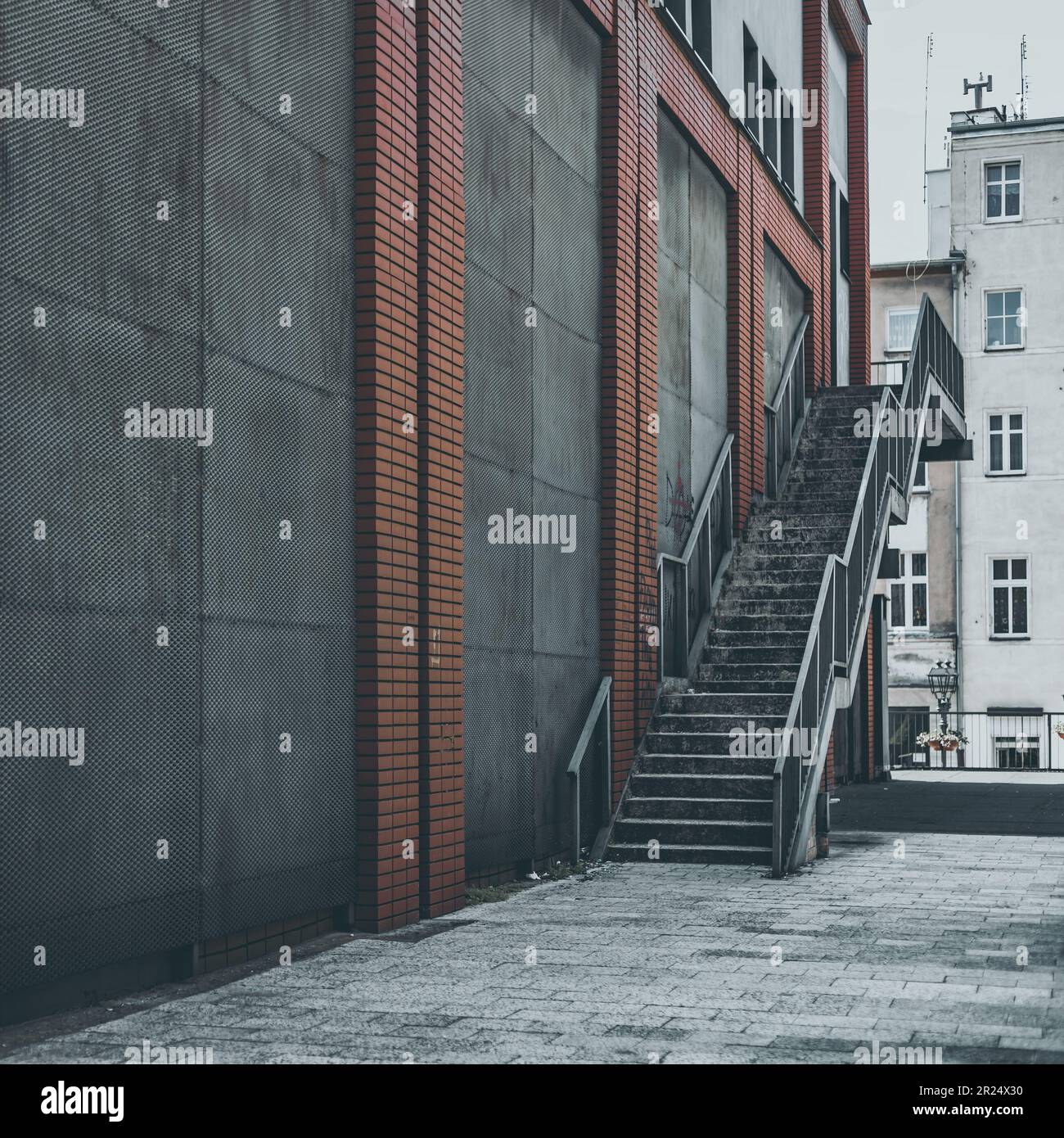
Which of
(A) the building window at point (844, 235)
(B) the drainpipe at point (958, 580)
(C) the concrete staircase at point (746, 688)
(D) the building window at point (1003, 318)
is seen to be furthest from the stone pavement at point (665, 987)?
(D) the building window at point (1003, 318)

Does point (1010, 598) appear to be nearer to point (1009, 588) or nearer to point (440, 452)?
point (1009, 588)

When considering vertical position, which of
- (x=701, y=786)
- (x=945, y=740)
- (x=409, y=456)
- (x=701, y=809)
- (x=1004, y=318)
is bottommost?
(x=945, y=740)

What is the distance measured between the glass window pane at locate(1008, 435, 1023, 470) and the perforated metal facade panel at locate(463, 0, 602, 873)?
27061 millimetres

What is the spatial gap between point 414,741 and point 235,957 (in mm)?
2003

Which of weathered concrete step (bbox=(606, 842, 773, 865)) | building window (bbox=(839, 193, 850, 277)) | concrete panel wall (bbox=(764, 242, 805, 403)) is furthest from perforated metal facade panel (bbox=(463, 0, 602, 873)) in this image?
building window (bbox=(839, 193, 850, 277))

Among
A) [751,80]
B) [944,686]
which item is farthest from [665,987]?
[944,686]

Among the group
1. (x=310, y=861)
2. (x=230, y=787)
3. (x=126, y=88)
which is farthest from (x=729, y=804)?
(x=126, y=88)

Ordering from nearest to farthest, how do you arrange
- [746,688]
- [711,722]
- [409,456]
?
[409,456], [711,722], [746,688]

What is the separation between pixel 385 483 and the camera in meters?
8.90

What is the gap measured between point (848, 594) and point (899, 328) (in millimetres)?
25937

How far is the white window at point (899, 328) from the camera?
39.4 meters

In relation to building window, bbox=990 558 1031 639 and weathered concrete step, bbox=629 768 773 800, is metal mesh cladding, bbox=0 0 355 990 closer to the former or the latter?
weathered concrete step, bbox=629 768 773 800

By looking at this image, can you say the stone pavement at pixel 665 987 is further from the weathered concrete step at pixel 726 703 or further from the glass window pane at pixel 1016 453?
the glass window pane at pixel 1016 453

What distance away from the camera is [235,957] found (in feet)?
24.8
